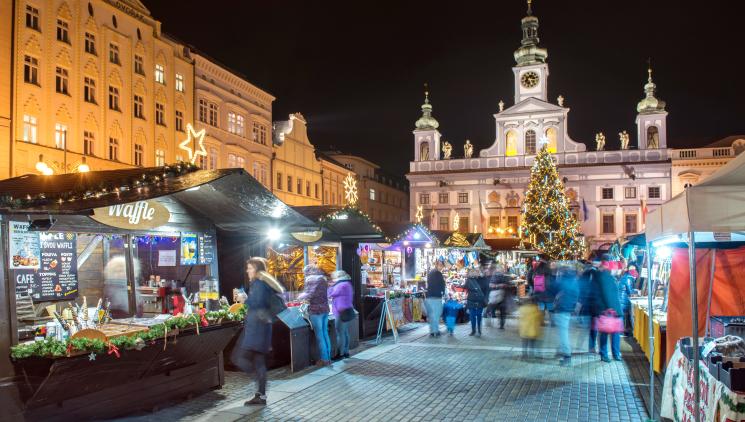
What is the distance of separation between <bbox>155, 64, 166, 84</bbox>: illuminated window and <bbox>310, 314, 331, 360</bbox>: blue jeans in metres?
24.1

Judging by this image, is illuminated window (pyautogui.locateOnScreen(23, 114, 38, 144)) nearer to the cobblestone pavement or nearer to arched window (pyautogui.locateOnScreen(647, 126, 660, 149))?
the cobblestone pavement

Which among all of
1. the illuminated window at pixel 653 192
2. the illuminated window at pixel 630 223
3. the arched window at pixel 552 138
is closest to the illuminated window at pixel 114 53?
the arched window at pixel 552 138

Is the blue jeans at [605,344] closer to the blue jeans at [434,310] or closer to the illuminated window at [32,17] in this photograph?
the blue jeans at [434,310]

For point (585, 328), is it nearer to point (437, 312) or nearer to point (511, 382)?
point (437, 312)

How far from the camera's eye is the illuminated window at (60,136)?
83.0 ft

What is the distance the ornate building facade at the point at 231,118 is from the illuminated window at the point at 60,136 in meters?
8.88

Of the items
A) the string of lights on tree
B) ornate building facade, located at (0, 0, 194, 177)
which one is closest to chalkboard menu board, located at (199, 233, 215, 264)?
the string of lights on tree

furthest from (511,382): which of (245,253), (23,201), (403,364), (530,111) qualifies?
(530,111)

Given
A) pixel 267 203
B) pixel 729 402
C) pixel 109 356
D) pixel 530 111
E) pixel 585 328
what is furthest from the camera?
pixel 530 111

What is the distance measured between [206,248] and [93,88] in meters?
19.7

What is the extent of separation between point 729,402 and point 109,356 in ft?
20.1

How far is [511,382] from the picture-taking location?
9617 mm

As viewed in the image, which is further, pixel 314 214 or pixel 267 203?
pixel 314 214

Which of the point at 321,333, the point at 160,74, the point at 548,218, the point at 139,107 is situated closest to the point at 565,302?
the point at 321,333
